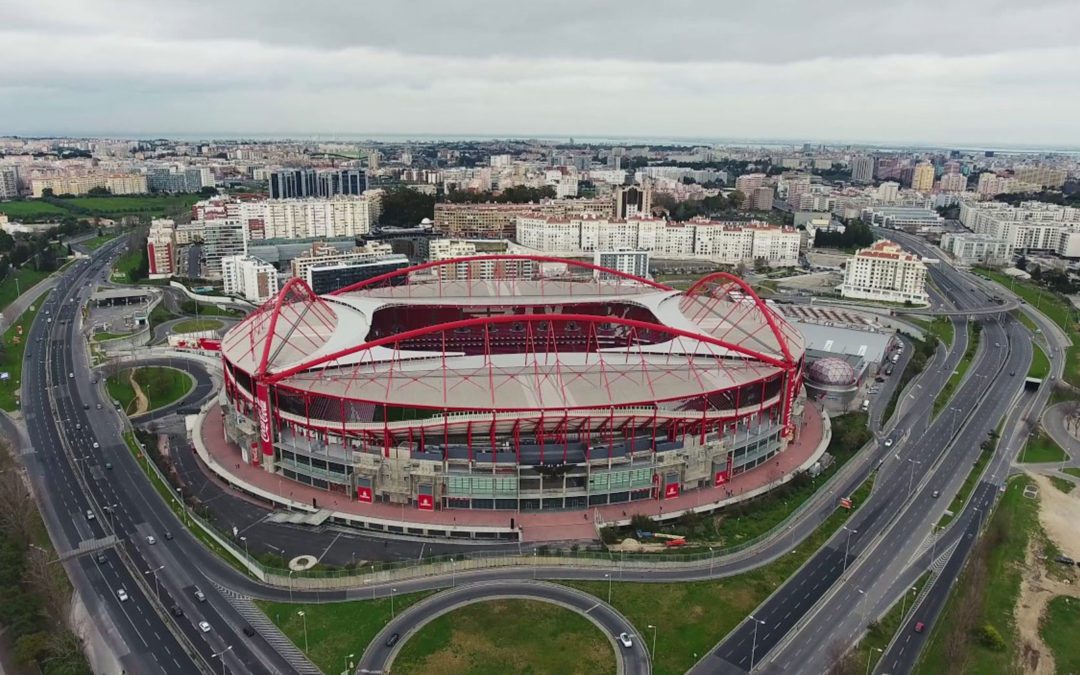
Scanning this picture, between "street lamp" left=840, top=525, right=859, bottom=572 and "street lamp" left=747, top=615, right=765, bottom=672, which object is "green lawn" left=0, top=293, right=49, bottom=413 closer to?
"street lamp" left=747, top=615, right=765, bottom=672

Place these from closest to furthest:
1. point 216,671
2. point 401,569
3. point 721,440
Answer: point 216,671 < point 401,569 < point 721,440

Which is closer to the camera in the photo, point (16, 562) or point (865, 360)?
point (16, 562)

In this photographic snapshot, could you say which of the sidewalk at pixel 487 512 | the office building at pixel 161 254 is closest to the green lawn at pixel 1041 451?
the sidewalk at pixel 487 512

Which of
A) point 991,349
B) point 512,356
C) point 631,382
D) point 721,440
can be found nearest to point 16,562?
point 512,356

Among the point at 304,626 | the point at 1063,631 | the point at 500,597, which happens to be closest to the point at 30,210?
the point at 304,626

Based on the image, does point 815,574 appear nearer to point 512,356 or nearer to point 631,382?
point 631,382

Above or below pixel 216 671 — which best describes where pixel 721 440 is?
above
